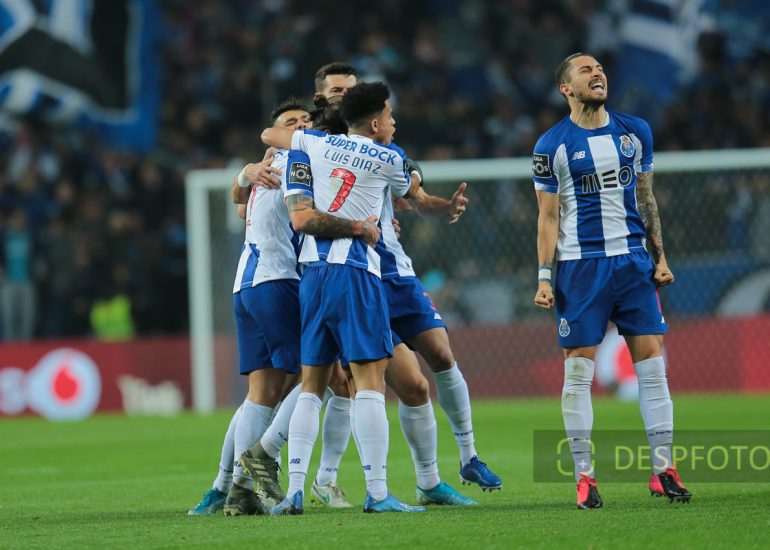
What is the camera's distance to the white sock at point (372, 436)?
7043 millimetres

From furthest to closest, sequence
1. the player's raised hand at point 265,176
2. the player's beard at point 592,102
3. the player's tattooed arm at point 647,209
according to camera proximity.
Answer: the player's tattooed arm at point 647,209
the player's raised hand at point 265,176
the player's beard at point 592,102

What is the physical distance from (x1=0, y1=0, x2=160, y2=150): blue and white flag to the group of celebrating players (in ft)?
43.2

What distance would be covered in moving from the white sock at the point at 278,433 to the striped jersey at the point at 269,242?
2.20ft

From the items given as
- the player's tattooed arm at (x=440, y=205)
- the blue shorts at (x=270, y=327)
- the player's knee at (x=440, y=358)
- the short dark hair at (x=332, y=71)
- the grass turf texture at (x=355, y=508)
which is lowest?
the grass turf texture at (x=355, y=508)

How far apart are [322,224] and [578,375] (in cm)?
159

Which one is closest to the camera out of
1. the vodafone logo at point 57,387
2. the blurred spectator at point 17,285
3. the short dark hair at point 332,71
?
the short dark hair at point 332,71

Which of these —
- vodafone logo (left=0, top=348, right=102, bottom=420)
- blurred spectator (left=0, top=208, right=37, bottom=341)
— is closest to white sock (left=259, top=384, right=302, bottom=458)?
vodafone logo (left=0, top=348, right=102, bottom=420)

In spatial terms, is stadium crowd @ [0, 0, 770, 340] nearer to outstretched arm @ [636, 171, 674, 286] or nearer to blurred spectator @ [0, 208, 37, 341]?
blurred spectator @ [0, 208, 37, 341]

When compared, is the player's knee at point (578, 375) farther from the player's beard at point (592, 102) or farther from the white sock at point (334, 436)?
the white sock at point (334, 436)

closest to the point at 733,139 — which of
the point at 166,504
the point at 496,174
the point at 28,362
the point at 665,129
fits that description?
Result: the point at 665,129

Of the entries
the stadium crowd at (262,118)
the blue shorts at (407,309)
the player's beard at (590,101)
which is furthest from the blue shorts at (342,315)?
the stadium crowd at (262,118)


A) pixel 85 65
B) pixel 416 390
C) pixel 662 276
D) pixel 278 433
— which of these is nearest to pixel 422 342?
pixel 416 390

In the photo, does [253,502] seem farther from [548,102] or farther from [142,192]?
[548,102]

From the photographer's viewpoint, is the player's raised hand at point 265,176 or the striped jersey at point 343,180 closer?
the striped jersey at point 343,180
